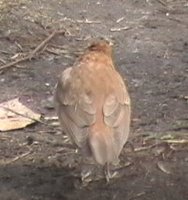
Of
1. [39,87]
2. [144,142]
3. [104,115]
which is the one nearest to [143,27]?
[39,87]

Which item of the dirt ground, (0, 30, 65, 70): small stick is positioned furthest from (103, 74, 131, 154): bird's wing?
(0, 30, 65, 70): small stick

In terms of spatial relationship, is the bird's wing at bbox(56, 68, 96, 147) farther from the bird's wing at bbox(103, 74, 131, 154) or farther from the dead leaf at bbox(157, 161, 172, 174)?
the dead leaf at bbox(157, 161, 172, 174)

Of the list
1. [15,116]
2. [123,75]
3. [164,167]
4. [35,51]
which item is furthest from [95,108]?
[35,51]

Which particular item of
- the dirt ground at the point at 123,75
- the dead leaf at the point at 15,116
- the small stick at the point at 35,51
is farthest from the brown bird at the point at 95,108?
the small stick at the point at 35,51

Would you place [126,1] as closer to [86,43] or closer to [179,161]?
[86,43]

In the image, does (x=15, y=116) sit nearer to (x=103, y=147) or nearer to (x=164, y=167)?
(x=164, y=167)

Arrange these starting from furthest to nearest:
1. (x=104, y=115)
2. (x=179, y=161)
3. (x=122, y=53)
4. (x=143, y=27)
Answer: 1. (x=143, y=27)
2. (x=122, y=53)
3. (x=179, y=161)
4. (x=104, y=115)

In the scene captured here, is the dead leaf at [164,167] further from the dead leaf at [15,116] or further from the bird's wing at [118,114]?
the dead leaf at [15,116]
